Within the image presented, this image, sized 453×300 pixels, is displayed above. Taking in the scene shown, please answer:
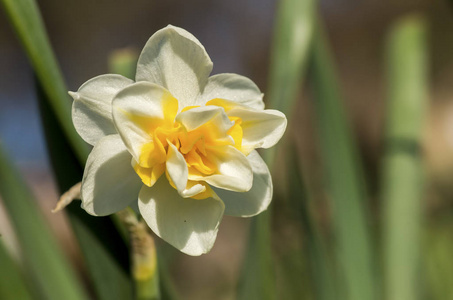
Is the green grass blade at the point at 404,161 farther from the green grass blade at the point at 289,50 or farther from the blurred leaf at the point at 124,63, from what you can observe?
the blurred leaf at the point at 124,63

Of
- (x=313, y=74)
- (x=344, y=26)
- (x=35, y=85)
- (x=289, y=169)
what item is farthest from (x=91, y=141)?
(x=344, y=26)

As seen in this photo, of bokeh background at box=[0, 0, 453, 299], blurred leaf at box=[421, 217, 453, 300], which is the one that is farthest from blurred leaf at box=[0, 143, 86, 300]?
bokeh background at box=[0, 0, 453, 299]

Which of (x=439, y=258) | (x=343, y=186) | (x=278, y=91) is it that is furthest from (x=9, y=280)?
(x=439, y=258)

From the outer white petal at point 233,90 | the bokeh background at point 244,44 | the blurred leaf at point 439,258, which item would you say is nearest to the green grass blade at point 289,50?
the outer white petal at point 233,90

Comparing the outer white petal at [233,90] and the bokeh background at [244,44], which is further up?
the outer white petal at [233,90]

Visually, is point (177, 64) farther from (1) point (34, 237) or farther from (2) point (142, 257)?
(1) point (34, 237)

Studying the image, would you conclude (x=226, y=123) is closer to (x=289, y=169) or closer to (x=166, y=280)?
(x=166, y=280)
